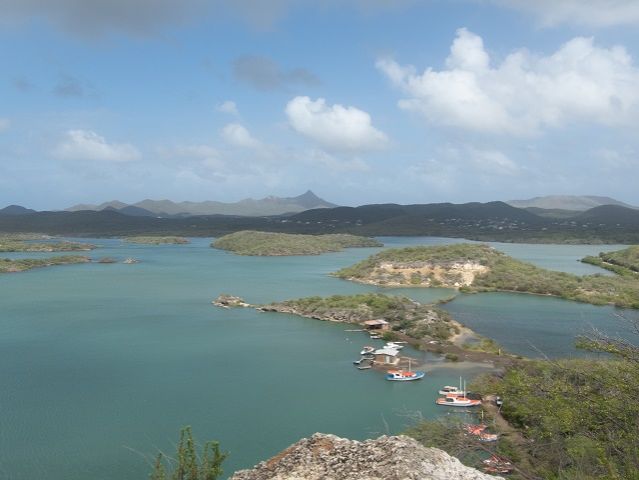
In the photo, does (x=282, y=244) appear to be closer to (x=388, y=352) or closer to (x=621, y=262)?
(x=621, y=262)

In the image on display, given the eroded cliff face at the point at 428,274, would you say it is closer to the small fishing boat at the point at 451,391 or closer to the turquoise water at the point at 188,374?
the turquoise water at the point at 188,374

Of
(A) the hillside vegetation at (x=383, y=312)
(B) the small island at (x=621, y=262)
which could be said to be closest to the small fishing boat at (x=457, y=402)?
(A) the hillside vegetation at (x=383, y=312)

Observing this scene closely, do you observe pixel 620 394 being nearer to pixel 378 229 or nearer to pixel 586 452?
pixel 586 452

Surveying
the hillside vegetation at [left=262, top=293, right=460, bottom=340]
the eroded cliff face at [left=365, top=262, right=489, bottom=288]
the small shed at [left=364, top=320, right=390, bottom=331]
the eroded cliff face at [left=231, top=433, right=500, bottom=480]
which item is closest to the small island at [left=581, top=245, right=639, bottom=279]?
the eroded cliff face at [left=365, top=262, right=489, bottom=288]

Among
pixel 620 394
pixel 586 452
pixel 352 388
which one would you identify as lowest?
pixel 352 388

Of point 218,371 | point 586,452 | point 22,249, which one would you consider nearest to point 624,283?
point 218,371

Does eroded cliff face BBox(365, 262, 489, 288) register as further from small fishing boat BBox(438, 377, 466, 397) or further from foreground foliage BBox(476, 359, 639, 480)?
foreground foliage BBox(476, 359, 639, 480)
